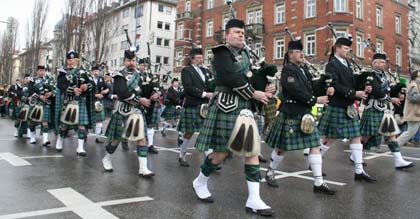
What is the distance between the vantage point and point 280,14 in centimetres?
3294

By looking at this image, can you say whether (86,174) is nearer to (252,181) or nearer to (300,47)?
(252,181)

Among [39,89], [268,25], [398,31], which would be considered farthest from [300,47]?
[398,31]

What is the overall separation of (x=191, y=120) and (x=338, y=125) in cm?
245

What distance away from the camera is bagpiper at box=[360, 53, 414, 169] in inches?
245

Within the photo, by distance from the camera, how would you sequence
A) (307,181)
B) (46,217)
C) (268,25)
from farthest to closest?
Answer: 1. (268,25)
2. (307,181)
3. (46,217)

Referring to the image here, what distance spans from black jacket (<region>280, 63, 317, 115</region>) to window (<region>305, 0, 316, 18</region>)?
2719 centimetres

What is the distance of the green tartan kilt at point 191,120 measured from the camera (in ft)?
21.8

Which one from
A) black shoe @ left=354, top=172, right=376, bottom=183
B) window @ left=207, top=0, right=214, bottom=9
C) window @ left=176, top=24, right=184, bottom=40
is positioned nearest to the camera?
black shoe @ left=354, top=172, right=376, bottom=183

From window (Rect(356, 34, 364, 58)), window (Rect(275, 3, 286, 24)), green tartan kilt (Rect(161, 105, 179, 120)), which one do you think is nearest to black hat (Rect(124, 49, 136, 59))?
green tartan kilt (Rect(161, 105, 179, 120))

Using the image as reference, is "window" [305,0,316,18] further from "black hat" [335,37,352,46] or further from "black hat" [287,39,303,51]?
"black hat" [287,39,303,51]

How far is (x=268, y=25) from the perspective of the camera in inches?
1331

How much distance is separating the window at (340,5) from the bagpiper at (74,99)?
81.9ft

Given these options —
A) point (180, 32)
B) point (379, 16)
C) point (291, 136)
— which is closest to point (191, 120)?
point (291, 136)

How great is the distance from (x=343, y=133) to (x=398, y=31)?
34.3m
